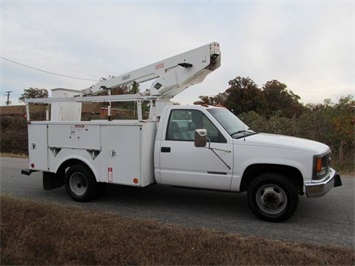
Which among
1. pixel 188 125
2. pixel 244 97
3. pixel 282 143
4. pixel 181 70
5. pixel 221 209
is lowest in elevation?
pixel 221 209

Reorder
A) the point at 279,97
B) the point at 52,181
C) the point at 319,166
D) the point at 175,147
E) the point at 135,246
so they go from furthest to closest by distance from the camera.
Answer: the point at 279,97 → the point at 52,181 → the point at 175,147 → the point at 319,166 → the point at 135,246

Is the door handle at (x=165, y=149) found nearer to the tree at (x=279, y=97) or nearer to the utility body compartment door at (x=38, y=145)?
the utility body compartment door at (x=38, y=145)

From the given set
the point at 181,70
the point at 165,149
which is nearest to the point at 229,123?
the point at 165,149

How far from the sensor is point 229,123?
6469 millimetres

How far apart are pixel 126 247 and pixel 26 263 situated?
3.70 ft

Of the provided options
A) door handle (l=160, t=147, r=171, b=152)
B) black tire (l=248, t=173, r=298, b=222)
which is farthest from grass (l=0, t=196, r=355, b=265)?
door handle (l=160, t=147, r=171, b=152)

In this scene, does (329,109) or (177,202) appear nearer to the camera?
(177,202)

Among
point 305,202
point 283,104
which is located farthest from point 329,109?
point 283,104

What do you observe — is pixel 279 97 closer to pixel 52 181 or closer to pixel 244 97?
pixel 244 97

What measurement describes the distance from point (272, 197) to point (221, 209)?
1.10 metres

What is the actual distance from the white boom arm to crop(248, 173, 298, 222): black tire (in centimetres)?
247

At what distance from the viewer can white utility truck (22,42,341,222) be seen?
5.67 m

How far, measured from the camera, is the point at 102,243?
4402 mm

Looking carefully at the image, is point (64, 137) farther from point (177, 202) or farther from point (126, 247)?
point (126, 247)
